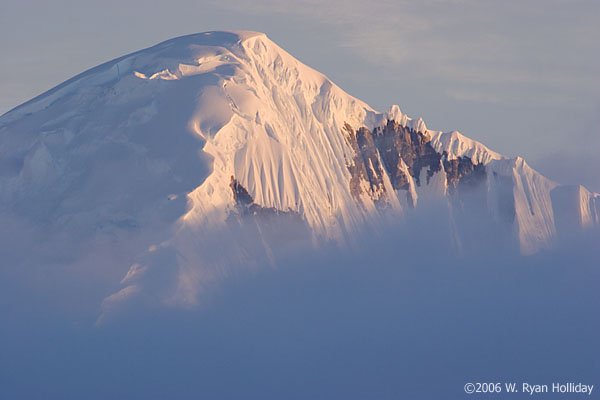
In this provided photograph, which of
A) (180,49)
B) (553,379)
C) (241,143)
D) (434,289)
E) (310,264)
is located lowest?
(553,379)

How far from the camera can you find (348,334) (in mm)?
169125

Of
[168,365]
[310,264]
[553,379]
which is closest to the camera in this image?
[168,365]

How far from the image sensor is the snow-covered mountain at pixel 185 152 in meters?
145

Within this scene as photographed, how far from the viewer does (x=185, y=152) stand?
147125mm

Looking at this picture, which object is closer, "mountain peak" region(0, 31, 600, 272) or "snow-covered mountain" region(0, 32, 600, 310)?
"snow-covered mountain" region(0, 32, 600, 310)

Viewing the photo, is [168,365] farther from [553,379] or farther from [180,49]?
[553,379]

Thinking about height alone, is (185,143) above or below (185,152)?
above

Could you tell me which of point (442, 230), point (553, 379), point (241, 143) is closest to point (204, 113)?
point (241, 143)

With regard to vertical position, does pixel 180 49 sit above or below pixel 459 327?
above

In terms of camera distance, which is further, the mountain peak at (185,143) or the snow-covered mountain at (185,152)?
the mountain peak at (185,143)

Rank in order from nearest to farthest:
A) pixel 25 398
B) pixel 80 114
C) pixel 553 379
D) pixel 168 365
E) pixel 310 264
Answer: pixel 25 398 → pixel 168 365 → pixel 80 114 → pixel 310 264 → pixel 553 379

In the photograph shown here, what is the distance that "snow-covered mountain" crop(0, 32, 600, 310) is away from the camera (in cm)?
14462

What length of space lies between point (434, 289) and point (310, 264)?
33783 millimetres

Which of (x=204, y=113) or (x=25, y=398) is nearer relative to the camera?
(x=25, y=398)
